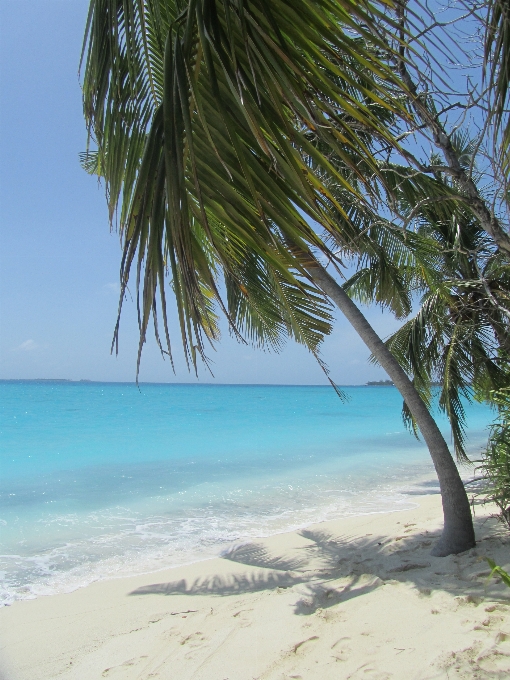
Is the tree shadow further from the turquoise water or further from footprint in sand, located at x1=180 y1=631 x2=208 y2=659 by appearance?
the turquoise water

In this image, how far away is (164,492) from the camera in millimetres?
9297

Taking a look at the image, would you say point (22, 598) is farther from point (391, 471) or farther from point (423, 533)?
point (391, 471)

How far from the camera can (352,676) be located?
236 cm

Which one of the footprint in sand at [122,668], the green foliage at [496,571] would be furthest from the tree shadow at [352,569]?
the green foliage at [496,571]

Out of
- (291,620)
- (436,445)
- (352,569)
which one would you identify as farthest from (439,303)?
(291,620)

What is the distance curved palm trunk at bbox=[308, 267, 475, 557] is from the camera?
4.12 meters

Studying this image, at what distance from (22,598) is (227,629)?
230 cm

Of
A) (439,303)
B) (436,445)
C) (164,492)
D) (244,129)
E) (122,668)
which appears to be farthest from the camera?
(164,492)

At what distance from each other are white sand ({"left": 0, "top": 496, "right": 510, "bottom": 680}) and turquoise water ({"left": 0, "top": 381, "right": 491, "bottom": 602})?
772 millimetres

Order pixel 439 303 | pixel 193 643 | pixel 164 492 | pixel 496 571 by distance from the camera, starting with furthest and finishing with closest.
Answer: pixel 164 492
pixel 439 303
pixel 193 643
pixel 496 571

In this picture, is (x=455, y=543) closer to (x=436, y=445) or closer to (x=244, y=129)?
(x=436, y=445)

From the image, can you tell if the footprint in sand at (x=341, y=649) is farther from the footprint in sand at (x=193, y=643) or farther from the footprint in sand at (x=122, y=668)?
the footprint in sand at (x=122, y=668)

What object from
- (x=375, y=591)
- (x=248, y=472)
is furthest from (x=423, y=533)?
(x=248, y=472)

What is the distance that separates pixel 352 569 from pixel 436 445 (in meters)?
1.24
